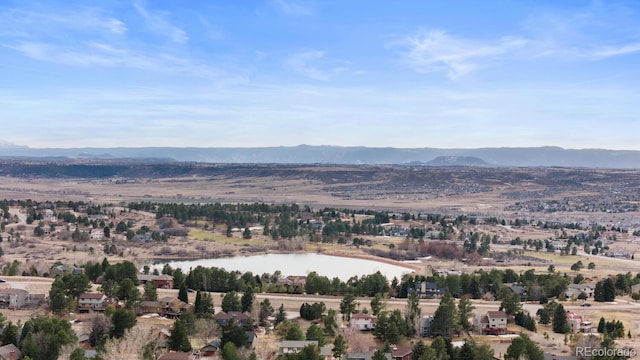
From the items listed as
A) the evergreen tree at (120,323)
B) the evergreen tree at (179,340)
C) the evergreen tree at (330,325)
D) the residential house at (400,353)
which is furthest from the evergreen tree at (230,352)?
the evergreen tree at (330,325)

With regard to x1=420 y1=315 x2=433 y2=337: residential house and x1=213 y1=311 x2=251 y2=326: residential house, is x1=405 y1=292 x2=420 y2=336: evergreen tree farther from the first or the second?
x1=213 y1=311 x2=251 y2=326: residential house

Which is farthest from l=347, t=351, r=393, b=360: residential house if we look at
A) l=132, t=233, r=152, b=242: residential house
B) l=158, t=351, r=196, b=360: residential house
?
l=132, t=233, r=152, b=242: residential house

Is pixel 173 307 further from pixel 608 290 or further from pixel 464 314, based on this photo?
pixel 608 290

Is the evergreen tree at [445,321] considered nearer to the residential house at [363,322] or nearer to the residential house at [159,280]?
the residential house at [363,322]

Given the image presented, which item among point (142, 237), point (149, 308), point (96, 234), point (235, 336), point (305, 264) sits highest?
point (235, 336)

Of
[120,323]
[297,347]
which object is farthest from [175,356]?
[297,347]

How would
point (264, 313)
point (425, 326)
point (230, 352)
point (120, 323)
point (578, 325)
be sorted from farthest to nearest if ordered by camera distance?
point (264, 313)
point (578, 325)
point (425, 326)
point (120, 323)
point (230, 352)
